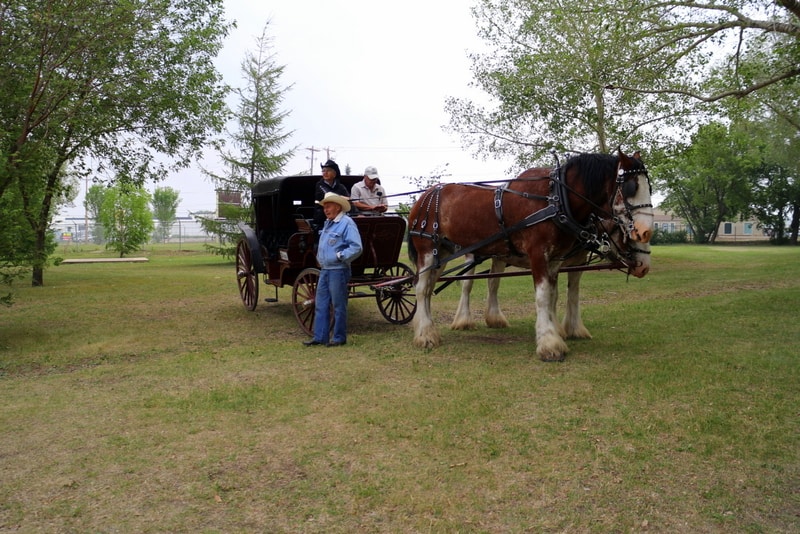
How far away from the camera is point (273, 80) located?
94.4 ft

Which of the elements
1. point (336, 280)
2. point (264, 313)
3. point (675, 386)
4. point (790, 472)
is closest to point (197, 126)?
point (264, 313)

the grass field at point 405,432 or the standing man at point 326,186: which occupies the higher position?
the standing man at point 326,186

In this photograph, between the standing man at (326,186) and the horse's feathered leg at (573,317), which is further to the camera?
the standing man at (326,186)

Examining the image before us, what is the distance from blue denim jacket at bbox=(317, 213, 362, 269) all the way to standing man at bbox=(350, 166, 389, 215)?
84cm

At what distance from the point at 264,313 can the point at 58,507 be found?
7748 millimetres

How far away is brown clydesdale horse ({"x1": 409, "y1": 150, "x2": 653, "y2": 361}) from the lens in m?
6.55

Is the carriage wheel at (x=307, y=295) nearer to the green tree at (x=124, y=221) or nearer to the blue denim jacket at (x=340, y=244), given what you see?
the blue denim jacket at (x=340, y=244)

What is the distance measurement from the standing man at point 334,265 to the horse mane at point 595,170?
2.83m

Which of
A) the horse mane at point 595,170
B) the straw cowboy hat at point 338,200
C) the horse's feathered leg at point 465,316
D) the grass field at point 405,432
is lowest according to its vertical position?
the grass field at point 405,432

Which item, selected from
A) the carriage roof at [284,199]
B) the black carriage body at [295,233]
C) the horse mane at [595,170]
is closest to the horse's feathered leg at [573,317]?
the horse mane at [595,170]

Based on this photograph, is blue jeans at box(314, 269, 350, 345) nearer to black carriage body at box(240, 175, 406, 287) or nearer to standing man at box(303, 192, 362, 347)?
standing man at box(303, 192, 362, 347)

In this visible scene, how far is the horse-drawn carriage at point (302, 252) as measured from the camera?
8.97m

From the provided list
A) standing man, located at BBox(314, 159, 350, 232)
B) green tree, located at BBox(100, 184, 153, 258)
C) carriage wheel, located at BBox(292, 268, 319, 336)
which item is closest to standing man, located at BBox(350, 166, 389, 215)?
A: standing man, located at BBox(314, 159, 350, 232)

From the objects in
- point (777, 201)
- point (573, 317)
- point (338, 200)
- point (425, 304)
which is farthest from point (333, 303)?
point (777, 201)
